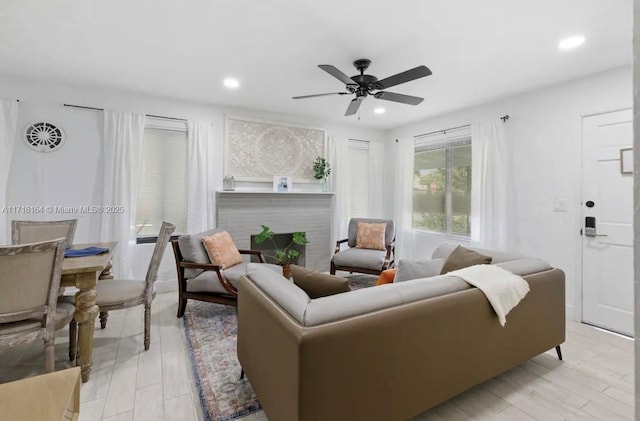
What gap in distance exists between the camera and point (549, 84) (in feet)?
11.1

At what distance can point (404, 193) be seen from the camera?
5258 mm

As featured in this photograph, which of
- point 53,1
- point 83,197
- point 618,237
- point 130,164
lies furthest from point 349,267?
point 53,1

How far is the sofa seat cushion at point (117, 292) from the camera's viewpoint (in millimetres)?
2343

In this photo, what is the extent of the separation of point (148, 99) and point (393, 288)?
3896 millimetres

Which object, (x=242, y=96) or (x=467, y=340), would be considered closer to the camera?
(x=467, y=340)

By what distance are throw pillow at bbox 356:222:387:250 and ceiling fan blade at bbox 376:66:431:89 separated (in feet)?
7.59

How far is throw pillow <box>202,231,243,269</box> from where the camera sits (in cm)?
325

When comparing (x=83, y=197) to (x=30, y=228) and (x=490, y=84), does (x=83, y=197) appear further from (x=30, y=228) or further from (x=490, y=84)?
(x=490, y=84)

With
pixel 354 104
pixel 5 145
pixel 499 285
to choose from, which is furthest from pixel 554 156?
pixel 5 145

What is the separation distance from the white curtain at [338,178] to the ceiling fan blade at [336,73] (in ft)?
7.68

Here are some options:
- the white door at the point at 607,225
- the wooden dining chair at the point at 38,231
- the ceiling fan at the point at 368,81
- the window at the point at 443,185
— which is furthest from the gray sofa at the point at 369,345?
the window at the point at 443,185

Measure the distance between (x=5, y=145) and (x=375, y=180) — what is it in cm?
486

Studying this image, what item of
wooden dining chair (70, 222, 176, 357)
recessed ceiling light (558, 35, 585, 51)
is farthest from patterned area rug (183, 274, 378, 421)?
recessed ceiling light (558, 35, 585, 51)

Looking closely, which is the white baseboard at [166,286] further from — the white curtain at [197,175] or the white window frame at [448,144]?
the white window frame at [448,144]
